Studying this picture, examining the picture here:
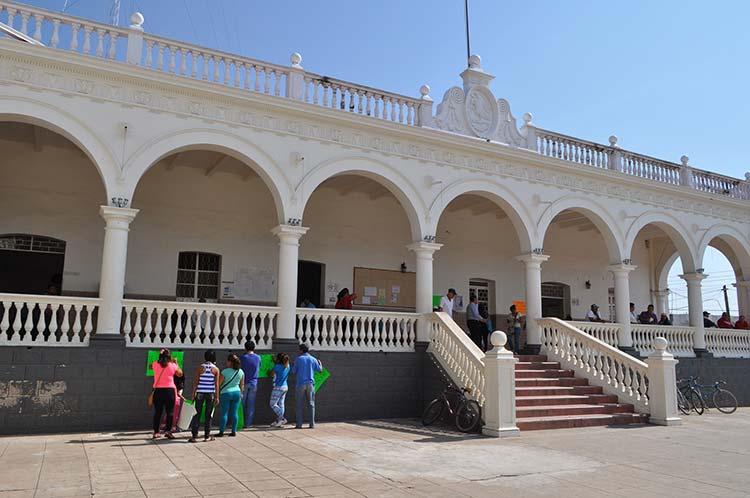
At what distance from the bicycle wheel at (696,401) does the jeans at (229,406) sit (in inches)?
431

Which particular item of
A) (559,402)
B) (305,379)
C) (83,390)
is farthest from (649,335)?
(83,390)

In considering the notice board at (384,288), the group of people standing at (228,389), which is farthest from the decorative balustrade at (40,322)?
the notice board at (384,288)

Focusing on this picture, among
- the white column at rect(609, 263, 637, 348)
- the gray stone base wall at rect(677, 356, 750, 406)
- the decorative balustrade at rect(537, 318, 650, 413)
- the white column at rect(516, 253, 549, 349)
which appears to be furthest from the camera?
the gray stone base wall at rect(677, 356, 750, 406)

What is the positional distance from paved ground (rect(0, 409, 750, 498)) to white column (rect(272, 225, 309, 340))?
2115 millimetres

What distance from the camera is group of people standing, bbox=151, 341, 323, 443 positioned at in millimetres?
9516

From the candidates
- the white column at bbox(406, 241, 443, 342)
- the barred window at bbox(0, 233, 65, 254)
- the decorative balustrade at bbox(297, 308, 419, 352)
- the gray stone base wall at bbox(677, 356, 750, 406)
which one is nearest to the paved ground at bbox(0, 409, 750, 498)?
the decorative balustrade at bbox(297, 308, 419, 352)

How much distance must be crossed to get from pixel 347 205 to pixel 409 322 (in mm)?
4468

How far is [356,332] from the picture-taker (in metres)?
12.8

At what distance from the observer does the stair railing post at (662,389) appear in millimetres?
12078

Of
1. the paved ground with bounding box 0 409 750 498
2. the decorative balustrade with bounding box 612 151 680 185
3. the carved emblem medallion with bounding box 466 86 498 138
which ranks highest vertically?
the carved emblem medallion with bounding box 466 86 498 138

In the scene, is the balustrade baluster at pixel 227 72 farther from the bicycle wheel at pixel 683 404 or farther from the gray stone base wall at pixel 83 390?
the bicycle wheel at pixel 683 404

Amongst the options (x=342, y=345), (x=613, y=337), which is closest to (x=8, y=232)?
(x=342, y=345)

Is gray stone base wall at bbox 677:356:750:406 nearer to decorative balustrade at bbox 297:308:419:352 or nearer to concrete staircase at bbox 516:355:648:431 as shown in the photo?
concrete staircase at bbox 516:355:648:431

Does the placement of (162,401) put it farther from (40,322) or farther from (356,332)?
(356,332)
